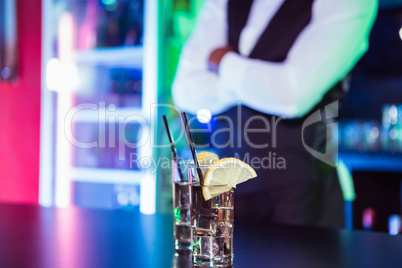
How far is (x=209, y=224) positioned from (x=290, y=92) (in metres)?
1.62

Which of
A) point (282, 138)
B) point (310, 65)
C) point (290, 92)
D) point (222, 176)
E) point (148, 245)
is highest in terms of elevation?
point (310, 65)

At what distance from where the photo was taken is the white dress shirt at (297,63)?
7.24ft

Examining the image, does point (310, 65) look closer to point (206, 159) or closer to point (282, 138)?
point (282, 138)

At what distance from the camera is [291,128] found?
240 centimetres

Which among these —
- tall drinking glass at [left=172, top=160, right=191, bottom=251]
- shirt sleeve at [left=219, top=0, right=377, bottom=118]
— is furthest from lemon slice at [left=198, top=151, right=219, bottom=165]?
shirt sleeve at [left=219, top=0, right=377, bottom=118]

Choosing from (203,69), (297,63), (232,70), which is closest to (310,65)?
(297,63)

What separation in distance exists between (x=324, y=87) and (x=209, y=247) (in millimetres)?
1713

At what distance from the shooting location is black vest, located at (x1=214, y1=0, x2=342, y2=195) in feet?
7.64

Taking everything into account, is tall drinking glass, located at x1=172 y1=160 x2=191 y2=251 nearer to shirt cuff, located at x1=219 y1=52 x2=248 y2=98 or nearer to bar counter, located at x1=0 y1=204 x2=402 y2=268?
bar counter, located at x1=0 y1=204 x2=402 y2=268

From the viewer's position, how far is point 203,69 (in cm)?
268

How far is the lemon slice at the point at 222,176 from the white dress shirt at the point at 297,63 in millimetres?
1538

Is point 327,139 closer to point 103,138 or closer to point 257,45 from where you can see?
point 257,45

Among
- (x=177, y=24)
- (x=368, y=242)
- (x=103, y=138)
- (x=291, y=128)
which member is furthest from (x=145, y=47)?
(x=368, y=242)

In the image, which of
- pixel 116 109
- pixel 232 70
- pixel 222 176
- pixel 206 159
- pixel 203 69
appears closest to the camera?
pixel 222 176
